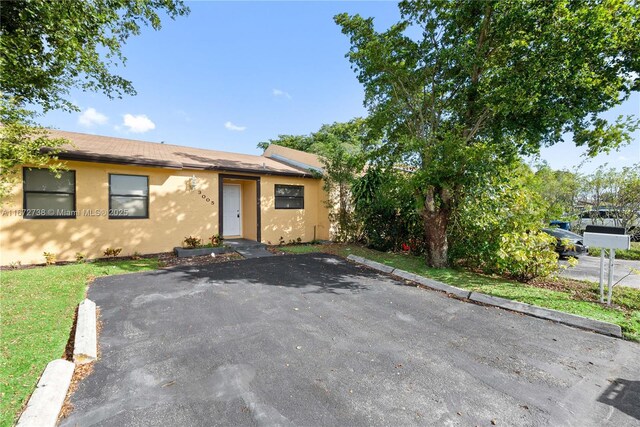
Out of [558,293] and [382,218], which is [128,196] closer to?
[382,218]

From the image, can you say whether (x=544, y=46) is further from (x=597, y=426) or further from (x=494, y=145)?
(x=597, y=426)

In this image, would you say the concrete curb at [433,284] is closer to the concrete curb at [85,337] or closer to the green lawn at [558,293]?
the green lawn at [558,293]

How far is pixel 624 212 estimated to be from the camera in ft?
42.8

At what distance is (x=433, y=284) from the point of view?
626 cm

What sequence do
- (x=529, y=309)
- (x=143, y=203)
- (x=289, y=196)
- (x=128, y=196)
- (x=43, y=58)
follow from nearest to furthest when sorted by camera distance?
(x=529, y=309) < (x=43, y=58) < (x=128, y=196) < (x=143, y=203) < (x=289, y=196)

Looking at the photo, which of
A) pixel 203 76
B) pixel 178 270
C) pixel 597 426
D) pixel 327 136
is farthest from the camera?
pixel 327 136

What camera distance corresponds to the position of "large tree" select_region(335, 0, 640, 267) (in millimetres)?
5508

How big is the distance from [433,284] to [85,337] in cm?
627

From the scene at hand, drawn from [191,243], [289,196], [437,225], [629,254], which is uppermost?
[289,196]

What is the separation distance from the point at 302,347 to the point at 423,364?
4.80ft

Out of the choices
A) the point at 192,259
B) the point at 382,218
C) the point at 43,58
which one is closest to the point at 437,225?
the point at 382,218

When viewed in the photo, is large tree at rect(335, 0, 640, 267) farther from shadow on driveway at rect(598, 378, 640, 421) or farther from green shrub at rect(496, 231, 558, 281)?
shadow on driveway at rect(598, 378, 640, 421)

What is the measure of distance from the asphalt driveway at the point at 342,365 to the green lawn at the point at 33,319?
17.0 inches

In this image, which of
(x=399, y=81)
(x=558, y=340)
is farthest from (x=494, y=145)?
(x=558, y=340)
